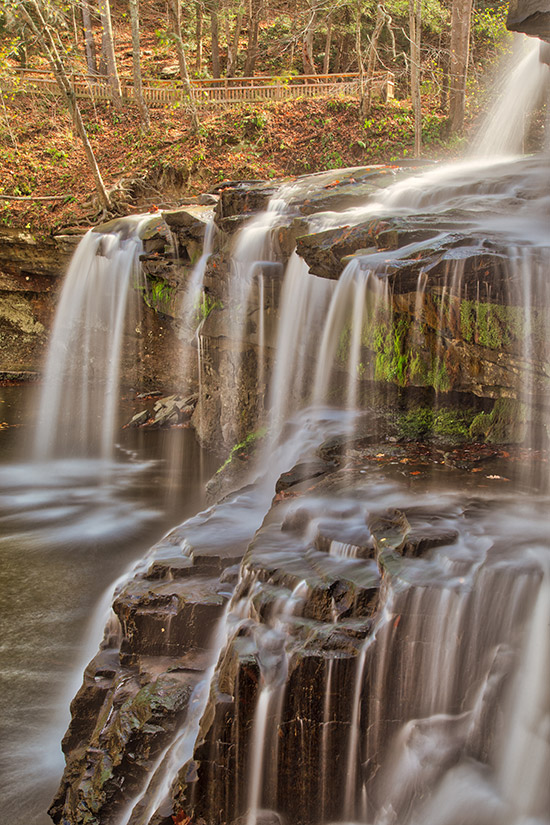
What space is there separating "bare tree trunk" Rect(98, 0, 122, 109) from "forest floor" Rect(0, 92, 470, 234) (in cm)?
54

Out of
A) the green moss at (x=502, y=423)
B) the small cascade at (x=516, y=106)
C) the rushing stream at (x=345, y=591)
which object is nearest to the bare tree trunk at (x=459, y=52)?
the small cascade at (x=516, y=106)

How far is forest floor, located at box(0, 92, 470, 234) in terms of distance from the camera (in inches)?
786

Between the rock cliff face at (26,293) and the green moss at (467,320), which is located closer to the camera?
the green moss at (467,320)

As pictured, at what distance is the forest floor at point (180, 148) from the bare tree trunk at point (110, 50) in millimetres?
539

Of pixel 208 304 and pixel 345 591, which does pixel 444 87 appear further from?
pixel 345 591

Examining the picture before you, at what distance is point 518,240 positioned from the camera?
8031 mm

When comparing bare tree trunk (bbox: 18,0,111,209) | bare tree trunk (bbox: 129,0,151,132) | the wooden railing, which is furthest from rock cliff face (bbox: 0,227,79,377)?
the wooden railing

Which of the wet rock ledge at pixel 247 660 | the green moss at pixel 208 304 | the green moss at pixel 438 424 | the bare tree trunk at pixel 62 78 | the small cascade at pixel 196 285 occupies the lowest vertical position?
the wet rock ledge at pixel 247 660

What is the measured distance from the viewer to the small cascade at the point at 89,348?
1499 centimetres

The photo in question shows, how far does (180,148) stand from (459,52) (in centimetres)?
925

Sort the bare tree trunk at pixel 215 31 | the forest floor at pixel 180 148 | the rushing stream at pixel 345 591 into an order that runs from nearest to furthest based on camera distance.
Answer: the rushing stream at pixel 345 591, the forest floor at pixel 180 148, the bare tree trunk at pixel 215 31

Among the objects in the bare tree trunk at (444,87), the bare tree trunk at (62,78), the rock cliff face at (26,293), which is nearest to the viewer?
the bare tree trunk at (62,78)

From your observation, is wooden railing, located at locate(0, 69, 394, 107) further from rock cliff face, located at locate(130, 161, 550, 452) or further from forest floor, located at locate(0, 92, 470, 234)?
rock cliff face, located at locate(130, 161, 550, 452)

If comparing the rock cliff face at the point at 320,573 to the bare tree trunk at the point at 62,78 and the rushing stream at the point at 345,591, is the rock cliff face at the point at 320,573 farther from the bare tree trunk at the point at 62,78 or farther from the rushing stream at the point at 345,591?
the bare tree trunk at the point at 62,78
